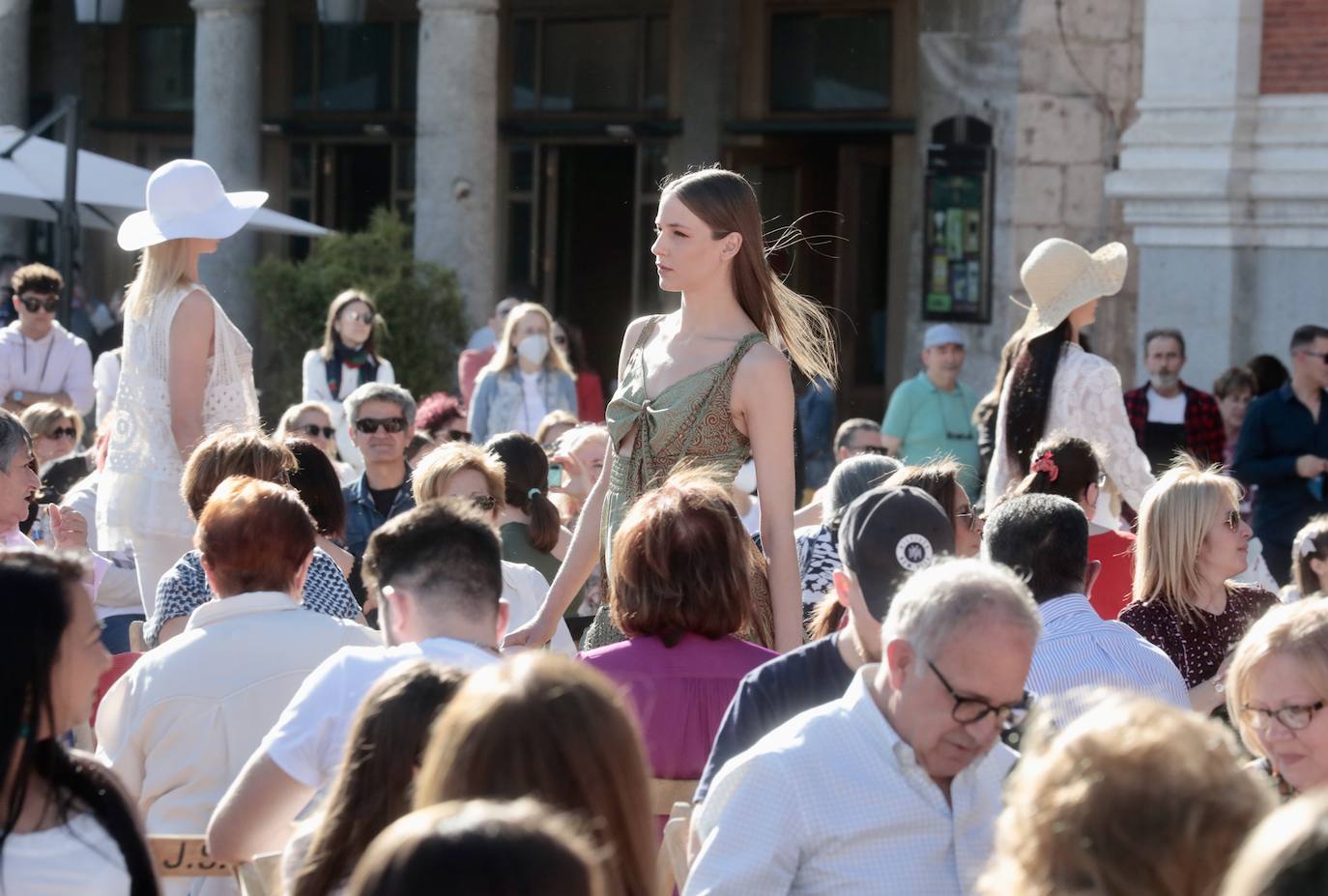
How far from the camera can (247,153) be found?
Result: 1759 cm

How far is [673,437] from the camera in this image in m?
5.03

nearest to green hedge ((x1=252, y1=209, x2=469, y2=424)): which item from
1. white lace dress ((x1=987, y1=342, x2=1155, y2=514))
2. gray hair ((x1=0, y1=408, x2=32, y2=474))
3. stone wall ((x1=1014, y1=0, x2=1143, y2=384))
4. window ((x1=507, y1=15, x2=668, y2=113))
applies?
window ((x1=507, y1=15, x2=668, y2=113))

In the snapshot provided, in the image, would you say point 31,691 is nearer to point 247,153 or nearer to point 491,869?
point 491,869

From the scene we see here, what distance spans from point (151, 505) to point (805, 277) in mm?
13245

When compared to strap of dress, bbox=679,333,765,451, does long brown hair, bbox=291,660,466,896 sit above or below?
below

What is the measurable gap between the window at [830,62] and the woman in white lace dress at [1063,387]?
35.2 ft

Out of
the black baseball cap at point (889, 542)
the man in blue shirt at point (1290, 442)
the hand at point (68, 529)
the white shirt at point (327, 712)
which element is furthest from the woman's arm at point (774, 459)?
the man in blue shirt at point (1290, 442)

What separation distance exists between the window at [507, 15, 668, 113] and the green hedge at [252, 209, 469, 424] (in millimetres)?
3400

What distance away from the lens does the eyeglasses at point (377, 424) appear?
25.5 feet

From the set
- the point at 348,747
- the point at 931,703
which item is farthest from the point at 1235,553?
the point at 348,747

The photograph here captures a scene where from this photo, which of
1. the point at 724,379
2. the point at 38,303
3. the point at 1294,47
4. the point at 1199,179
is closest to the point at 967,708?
the point at 724,379

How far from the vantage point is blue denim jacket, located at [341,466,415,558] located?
7555 mm

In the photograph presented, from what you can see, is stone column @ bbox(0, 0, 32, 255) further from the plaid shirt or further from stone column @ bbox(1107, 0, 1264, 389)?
the plaid shirt

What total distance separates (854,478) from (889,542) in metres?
2.50
